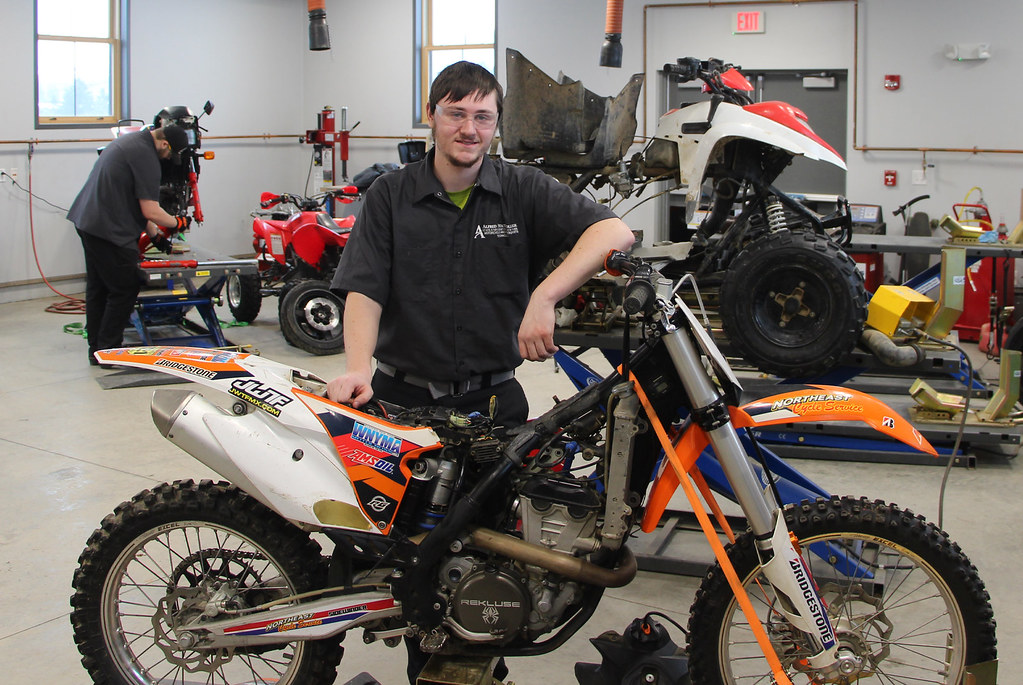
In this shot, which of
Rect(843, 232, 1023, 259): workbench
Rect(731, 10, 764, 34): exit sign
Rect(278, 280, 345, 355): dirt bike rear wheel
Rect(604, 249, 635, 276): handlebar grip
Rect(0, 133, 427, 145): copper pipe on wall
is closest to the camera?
Rect(604, 249, 635, 276): handlebar grip

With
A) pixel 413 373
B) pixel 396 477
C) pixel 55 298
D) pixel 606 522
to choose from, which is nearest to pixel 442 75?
pixel 413 373

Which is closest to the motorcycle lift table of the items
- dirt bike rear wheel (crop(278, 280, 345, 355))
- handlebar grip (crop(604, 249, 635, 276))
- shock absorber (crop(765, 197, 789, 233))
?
dirt bike rear wheel (crop(278, 280, 345, 355))

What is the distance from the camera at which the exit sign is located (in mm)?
9750

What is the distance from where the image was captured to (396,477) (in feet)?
8.17

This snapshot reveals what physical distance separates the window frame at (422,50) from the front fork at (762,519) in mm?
9515

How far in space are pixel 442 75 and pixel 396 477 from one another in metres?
0.98

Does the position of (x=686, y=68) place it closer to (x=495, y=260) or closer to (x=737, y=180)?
(x=737, y=180)

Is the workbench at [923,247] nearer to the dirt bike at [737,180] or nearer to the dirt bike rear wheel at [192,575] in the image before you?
the dirt bike at [737,180]

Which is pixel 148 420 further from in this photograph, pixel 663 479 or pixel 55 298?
pixel 55 298

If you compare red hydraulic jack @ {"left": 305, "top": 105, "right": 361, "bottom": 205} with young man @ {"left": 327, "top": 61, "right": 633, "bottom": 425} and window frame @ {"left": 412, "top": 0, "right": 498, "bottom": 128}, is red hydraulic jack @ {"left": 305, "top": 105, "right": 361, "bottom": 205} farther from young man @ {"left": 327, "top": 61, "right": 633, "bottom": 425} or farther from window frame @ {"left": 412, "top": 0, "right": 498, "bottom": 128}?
young man @ {"left": 327, "top": 61, "right": 633, "bottom": 425}

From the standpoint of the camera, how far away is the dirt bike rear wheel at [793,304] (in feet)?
13.9

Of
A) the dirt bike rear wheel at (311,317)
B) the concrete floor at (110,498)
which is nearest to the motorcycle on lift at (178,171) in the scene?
the dirt bike rear wheel at (311,317)

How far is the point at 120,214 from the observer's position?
663cm

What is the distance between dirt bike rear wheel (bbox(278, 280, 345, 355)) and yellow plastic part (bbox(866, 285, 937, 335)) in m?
3.90
